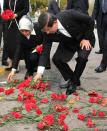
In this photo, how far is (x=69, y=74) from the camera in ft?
27.0

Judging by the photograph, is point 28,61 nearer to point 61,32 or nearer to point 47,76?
point 47,76

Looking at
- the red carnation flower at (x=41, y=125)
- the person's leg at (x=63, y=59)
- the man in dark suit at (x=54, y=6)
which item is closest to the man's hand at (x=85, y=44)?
the person's leg at (x=63, y=59)

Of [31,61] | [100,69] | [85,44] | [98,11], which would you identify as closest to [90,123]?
[85,44]

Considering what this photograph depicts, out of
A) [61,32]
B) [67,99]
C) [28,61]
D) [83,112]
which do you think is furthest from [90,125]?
[28,61]

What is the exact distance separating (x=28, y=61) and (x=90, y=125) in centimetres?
299

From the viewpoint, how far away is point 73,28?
25.3ft

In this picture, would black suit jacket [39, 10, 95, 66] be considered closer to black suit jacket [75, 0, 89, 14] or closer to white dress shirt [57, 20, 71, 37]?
white dress shirt [57, 20, 71, 37]

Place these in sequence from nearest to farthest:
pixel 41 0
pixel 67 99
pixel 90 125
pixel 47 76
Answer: pixel 90 125 < pixel 67 99 < pixel 47 76 < pixel 41 0

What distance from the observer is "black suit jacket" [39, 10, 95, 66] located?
764cm

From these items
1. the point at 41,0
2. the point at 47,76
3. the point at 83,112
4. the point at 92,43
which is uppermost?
the point at 92,43

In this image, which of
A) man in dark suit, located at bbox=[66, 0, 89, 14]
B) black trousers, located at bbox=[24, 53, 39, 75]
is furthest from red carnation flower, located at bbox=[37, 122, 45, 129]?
man in dark suit, located at bbox=[66, 0, 89, 14]

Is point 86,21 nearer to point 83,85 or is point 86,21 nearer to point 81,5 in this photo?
point 83,85

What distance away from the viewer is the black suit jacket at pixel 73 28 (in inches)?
301

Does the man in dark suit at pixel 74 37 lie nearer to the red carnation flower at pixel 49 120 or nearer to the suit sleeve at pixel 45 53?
the suit sleeve at pixel 45 53
